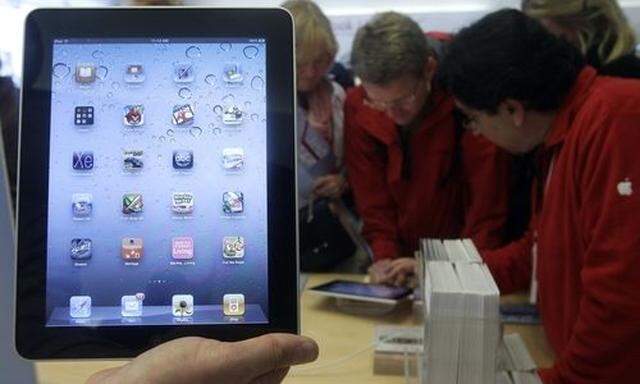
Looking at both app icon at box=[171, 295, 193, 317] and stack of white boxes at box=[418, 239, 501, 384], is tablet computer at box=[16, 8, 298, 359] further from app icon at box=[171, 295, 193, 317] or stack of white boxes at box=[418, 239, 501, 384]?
stack of white boxes at box=[418, 239, 501, 384]

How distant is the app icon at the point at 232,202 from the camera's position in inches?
26.5

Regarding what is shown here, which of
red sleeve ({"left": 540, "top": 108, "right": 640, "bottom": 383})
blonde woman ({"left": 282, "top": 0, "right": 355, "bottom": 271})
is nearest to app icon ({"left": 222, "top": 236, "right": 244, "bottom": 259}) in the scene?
red sleeve ({"left": 540, "top": 108, "right": 640, "bottom": 383})

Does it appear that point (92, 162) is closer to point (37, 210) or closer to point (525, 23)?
point (37, 210)

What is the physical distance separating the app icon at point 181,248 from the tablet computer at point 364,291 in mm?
705

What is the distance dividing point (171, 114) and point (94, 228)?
0.15 metres

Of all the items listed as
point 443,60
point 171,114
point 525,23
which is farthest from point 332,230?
point 171,114

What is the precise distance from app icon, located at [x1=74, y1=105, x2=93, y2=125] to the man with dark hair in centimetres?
79

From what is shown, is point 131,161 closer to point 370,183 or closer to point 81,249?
point 81,249

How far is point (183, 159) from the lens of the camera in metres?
0.68

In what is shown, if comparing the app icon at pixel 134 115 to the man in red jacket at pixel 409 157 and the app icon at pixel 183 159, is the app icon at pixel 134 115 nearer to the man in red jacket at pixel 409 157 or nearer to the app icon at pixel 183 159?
the app icon at pixel 183 159

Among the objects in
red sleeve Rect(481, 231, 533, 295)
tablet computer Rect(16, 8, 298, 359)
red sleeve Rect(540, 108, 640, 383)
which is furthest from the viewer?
red sleeve Rect(481, 231, 533, 295)

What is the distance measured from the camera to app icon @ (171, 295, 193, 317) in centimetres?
67

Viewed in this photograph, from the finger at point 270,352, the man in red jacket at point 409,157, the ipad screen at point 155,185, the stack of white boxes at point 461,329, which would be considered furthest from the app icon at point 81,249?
the man in red jacket at point 409,157

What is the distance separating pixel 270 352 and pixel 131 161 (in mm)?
256
